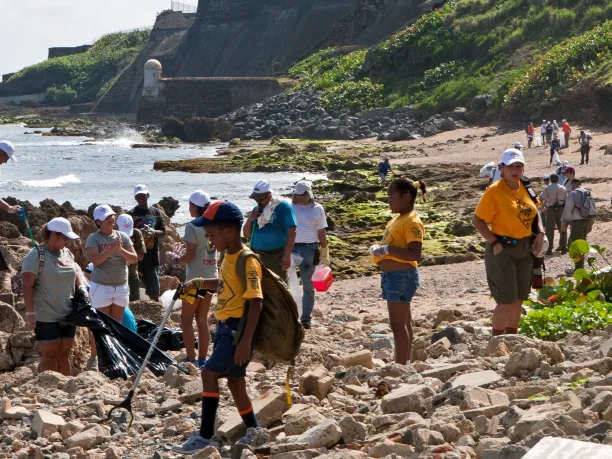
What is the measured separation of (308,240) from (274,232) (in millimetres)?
935

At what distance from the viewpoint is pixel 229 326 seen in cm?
555

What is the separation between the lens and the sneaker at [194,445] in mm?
5495

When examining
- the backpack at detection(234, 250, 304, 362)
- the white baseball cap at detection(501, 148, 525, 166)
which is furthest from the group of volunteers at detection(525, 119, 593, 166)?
the backpack at detection(234, 250, 304, 362)

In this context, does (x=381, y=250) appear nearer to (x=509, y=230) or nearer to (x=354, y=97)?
(x=509, y=230)

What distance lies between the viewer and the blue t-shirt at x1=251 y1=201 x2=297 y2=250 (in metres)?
9.13

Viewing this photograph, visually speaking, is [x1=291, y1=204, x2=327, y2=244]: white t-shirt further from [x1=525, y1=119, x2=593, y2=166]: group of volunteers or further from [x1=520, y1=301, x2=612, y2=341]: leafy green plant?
[x1=525, y1=119, x2=593, y2=166]: group of volunteers

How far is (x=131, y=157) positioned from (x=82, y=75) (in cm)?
8484

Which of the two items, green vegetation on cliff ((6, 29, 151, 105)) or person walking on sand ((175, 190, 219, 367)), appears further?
green vegetation on cliff ((6, 29, 151, 105))

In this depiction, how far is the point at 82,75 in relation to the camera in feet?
461

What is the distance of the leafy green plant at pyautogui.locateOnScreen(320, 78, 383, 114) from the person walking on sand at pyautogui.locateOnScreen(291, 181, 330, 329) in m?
54.9

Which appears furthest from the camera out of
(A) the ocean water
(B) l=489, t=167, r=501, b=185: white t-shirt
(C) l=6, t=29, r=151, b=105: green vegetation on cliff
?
(C) l=6, t=29, r=151, b=105: green vegetation on cliff

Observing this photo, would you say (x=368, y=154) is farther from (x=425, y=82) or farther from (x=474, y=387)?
(x=474, y=387)

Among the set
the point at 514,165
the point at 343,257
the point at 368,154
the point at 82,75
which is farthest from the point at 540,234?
the point at 82,75

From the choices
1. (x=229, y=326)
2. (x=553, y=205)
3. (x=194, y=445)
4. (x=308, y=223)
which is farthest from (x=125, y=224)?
(x=553, y=205)
